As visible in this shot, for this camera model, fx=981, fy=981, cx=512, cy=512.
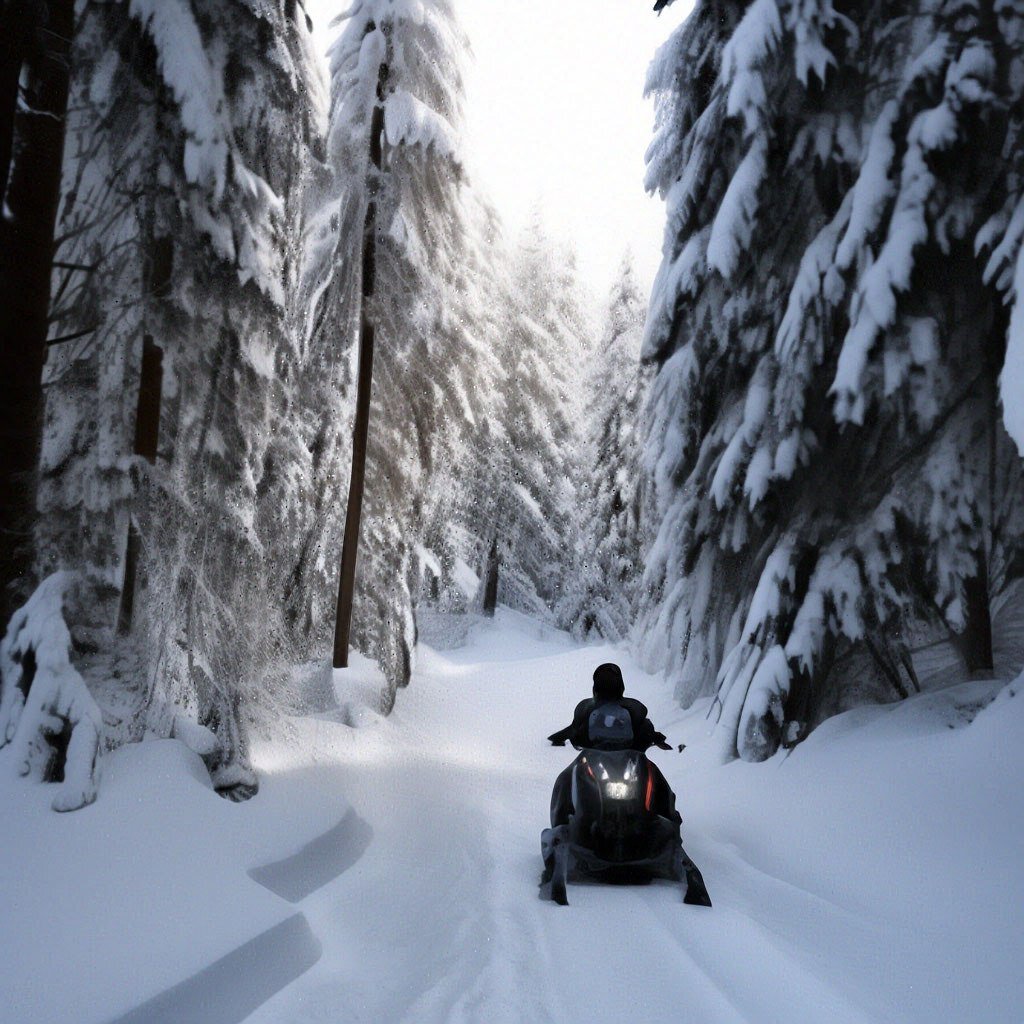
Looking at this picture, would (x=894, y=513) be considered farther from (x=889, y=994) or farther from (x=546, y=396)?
(x=546, y=396)

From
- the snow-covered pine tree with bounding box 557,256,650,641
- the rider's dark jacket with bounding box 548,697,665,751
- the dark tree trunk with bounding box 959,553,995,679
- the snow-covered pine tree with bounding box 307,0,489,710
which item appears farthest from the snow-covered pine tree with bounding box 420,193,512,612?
the dark tree trunk with bounding box 959,553,995,679

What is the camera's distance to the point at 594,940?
5.62 m

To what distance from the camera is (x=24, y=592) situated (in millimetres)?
6875

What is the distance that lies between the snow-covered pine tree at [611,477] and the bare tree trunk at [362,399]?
15313mm

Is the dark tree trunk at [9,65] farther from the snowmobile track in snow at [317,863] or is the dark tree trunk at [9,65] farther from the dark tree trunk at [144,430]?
the snowmobile track in snow at [317,863]

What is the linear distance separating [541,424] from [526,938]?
94.5 feet

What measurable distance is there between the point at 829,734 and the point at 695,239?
5.21 meters

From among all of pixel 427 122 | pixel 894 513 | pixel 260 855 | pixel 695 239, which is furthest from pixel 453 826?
pixel 427 122

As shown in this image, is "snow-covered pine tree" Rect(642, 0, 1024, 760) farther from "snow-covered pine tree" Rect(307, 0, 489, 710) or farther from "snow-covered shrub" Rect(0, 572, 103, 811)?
"snow-covered pine tree" Rect(307, 0, 489, 710)

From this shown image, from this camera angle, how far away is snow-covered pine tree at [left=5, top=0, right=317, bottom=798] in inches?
310

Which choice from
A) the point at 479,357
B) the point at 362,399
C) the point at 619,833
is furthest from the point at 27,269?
the point at 479,357

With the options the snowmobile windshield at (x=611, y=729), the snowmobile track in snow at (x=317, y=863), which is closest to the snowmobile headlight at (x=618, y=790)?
the snowmobile windshield at (x=611, y=729)

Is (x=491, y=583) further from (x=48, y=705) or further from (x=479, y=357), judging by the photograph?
(x=48, y=705)

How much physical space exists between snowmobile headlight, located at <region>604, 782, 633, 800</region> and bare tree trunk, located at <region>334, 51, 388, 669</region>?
1026 centimetres
